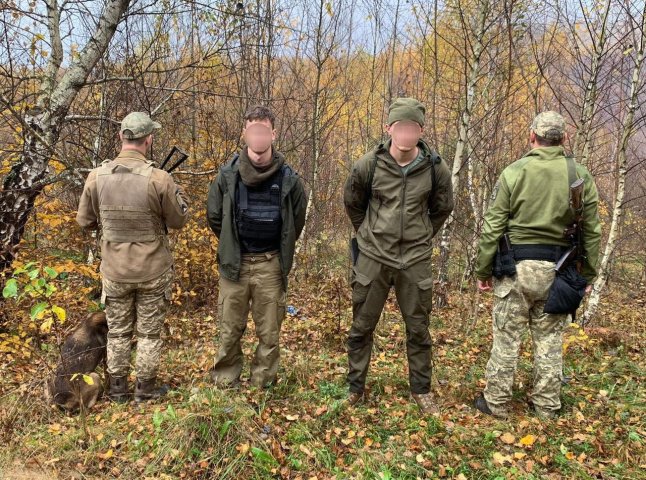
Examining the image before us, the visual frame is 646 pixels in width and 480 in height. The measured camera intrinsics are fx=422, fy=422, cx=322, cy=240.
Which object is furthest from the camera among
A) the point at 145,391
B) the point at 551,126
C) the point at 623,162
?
the point at 623,162

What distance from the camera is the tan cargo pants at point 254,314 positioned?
3.38m

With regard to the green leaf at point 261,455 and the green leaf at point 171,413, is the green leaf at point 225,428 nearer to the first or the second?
the green leaf at point 261,455

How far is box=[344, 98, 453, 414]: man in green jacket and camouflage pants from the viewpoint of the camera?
3154mm

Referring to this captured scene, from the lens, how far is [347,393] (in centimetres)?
363

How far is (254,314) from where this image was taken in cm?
352

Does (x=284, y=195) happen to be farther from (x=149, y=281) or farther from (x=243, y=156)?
(x=149, y=281)

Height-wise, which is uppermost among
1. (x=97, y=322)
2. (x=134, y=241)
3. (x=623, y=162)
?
(x=623, y=162)

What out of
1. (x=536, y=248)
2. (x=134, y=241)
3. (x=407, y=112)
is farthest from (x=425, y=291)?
(x=134, y=241)

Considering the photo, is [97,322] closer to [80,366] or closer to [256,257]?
[80,366]

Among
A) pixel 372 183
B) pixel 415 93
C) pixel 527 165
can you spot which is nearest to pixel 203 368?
pixel 372 183

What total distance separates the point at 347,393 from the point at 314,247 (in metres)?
5.09

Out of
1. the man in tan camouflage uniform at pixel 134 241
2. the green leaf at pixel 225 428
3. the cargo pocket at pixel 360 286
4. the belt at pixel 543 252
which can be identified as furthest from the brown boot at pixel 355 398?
the belt at pixel 543 252

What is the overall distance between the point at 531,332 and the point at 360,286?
1376 millimetres

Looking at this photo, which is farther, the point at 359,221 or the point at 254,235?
the point at 359,221
